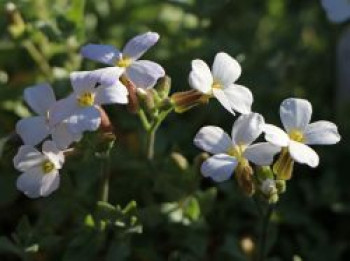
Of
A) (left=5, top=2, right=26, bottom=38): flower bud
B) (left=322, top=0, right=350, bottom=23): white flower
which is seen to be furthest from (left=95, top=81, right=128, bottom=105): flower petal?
(left=322, top=0, right=350, bottom=23): white flower

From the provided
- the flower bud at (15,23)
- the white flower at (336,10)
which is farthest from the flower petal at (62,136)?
the white flower at (336,10)

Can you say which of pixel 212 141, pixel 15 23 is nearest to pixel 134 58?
pixel 212 141

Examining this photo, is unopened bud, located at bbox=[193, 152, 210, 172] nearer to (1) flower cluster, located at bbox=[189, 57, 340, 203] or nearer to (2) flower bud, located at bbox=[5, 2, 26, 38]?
(1) flower cluster, located at bbox=[189, 57, 340, 203]

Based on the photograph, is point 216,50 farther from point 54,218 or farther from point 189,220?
point 54,218

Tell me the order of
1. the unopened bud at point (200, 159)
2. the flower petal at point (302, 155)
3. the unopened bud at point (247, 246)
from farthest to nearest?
the unopened bud at point (247, 246) < the unopened bud at point (200, 159) < the flower petal at point (302, 155)

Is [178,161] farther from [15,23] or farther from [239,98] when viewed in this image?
[15,23]

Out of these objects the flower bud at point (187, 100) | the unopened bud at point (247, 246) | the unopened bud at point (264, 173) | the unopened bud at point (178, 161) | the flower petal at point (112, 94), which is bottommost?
the unopened bud at point (247, 246)

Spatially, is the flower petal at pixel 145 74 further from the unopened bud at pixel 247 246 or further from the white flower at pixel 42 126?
the unopened bud at pixel 247 246

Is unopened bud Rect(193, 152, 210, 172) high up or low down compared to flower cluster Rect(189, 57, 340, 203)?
down

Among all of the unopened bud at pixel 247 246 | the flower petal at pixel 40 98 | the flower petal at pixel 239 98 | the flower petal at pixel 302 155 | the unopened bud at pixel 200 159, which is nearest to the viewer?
the flower petal at pixel 302 155
